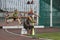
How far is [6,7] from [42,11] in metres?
3.22

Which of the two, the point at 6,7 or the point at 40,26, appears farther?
the point at 6,7

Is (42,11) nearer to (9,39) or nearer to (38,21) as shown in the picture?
(38,21)

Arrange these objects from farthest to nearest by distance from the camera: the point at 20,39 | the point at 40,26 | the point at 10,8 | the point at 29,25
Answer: the point at 10,8
the point at 40,26
the point at 29,25
the point at 20,39

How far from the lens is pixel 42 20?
2558cm

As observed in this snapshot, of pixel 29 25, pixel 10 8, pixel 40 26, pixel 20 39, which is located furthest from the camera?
pixel 10 8

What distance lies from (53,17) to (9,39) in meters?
9.93

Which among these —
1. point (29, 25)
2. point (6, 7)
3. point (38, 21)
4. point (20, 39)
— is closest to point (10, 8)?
point (6, 7)

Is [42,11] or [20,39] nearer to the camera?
[20,39]

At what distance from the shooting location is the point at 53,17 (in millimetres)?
25453

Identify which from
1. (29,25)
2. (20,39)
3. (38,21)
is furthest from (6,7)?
(20,39)

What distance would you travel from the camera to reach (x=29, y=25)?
1764cm

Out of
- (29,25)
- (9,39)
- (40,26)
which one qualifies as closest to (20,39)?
(9,39)

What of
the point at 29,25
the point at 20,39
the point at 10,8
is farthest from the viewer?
the point at 10,8

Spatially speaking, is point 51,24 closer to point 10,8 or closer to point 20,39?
point 10,8
